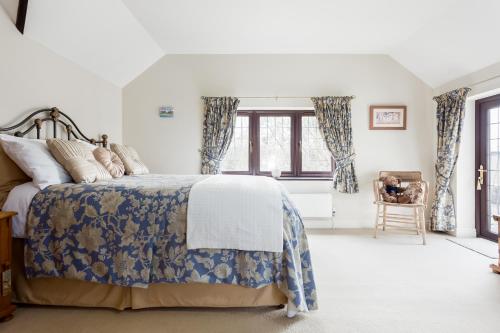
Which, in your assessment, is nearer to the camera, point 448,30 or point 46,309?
point 46,309

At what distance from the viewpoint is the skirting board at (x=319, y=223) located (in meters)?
4.04

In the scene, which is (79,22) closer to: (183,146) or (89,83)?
(89,83)

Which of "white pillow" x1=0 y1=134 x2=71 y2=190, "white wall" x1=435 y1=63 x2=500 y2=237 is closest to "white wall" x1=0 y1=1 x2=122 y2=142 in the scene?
"white pillow" x1=0 y1=134 x2=71 y2=190

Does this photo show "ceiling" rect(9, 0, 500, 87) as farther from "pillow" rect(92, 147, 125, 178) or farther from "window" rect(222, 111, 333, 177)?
"pillow" rect(92, 147, 125, 178)

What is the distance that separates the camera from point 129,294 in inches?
69.9

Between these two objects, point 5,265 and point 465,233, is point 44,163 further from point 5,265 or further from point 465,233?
point 465,233

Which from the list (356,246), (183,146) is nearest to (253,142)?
(183,146)

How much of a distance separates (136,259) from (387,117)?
3857 millimetres

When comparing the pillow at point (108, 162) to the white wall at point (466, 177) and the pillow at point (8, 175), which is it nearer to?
the pillow at point (8, 175)

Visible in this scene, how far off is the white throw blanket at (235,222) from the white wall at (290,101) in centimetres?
249

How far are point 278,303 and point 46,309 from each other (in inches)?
61.3

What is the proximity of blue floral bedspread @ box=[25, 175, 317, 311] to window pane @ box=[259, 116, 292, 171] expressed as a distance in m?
2.53

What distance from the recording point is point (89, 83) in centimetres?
334

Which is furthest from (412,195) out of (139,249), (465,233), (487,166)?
(139,249)
